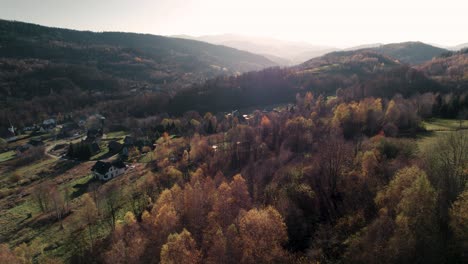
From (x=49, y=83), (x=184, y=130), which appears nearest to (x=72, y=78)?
(x=49, y=83)

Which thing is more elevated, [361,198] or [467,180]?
[467,180]

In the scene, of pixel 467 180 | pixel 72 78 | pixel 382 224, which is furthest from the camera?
pixel 72 78

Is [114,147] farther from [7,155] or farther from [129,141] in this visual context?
[7,155]

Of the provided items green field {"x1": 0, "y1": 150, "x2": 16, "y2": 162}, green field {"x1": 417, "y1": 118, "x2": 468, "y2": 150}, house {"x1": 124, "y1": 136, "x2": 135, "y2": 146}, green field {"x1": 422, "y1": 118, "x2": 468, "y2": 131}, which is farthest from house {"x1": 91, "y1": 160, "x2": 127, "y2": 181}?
green field {"x1": 422, "y1": 118, "x2": 468, "y2": 131}

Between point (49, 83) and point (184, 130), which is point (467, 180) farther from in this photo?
point (49, 83)

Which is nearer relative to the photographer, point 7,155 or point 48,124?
point 7,155

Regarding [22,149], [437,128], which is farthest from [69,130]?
[437,128]

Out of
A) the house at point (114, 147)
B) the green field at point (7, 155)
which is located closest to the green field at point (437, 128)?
the house at point (114, 147)

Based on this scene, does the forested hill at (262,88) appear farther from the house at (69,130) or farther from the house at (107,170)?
the house at (107,170)
